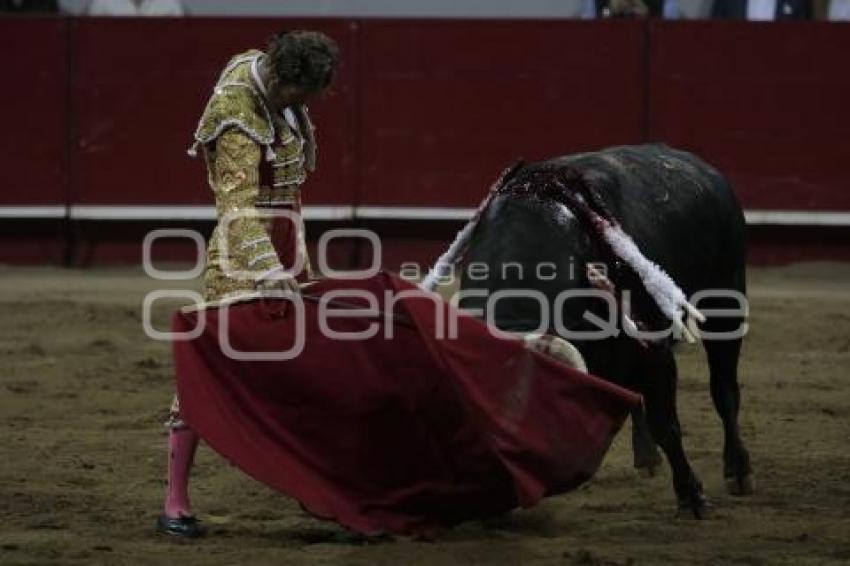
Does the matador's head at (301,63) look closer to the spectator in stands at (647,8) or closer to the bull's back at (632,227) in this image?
the bull's back at (632,227)

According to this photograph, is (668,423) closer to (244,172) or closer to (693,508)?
(693,508)

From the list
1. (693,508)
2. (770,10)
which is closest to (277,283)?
(693,508)

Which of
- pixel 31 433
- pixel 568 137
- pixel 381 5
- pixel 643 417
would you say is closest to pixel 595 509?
pixel 643 417

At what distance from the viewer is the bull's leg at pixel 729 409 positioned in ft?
15.7

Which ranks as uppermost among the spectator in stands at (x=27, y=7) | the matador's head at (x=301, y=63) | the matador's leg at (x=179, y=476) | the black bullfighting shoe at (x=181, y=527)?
the matador's head at (x=301, y=63)

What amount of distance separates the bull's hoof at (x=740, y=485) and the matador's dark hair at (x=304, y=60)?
1.58 meters

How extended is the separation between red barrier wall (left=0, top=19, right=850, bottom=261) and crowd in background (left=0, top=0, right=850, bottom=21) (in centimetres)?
29

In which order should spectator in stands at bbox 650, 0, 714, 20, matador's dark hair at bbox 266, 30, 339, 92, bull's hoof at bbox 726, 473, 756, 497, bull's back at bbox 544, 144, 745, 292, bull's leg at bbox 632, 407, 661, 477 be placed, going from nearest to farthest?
1. matador's dark hair at bbox 266, 30, 339, 92
2. bull's back at bbox 544, 144, 745, 292
3. bull's hoof at bbox 726, 473, 756, 497
4. bull's leg at bbox 632, 407, 661, 477
5. spectator in stands at bbox 650, 0, 714, 20

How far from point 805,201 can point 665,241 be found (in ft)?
15.1

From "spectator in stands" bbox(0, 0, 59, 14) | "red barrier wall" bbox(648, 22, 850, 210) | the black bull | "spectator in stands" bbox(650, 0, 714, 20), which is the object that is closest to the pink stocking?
the black bull

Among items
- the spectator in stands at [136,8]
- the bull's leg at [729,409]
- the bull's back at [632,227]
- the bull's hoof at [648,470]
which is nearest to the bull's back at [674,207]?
the bull's back at [632,227]

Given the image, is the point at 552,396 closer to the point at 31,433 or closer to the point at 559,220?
the point at 559,220

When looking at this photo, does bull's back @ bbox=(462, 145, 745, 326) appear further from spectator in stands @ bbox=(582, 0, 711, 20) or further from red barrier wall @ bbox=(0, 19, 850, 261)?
spectator in stands @ bbox=(582, 0, 711, 20)

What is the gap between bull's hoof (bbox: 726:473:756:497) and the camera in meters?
4.75
